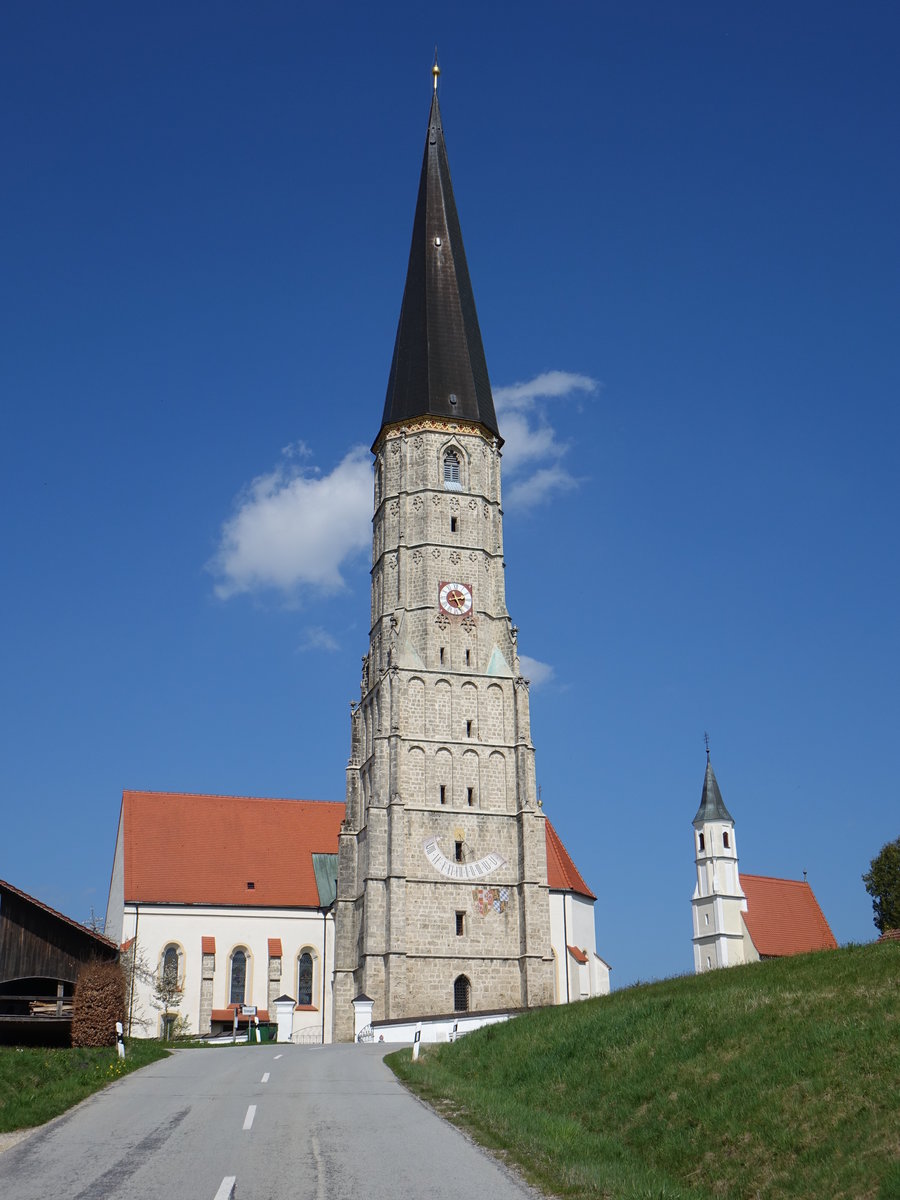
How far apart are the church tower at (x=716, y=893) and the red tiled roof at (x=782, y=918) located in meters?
0.80

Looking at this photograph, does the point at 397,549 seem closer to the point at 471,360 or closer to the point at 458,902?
the point at 471,360

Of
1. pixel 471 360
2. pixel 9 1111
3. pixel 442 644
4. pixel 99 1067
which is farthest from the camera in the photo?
pixel 471 360

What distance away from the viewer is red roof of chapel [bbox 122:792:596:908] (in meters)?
62.0

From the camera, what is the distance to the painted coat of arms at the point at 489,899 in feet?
183

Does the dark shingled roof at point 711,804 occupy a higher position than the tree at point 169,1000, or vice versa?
the dark shingled roof at point 711,804

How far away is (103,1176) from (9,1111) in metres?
5.46

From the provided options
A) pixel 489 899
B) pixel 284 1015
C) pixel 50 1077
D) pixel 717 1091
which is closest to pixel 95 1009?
pixel 50 1077

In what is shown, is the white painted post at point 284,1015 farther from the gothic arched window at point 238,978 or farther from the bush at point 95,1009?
the gothic arched window at point 238,978

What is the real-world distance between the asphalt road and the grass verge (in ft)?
1.39

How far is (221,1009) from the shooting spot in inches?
2324

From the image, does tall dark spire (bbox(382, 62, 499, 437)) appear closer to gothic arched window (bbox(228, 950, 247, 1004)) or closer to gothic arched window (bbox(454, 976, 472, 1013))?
gothic arched window (bbox(454, 976, 472, 1013))

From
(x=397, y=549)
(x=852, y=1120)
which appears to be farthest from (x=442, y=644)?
(x=852, y=1120)

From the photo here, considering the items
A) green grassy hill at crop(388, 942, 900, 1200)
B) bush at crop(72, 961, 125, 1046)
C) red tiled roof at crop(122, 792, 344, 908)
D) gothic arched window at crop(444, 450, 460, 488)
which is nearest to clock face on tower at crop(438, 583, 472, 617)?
gothic arched window at crop(444, 450, 460, 488)

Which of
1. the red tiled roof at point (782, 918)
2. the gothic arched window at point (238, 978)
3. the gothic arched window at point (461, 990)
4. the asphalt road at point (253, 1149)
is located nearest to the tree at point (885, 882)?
the red tiled roof at point (782, 918)
